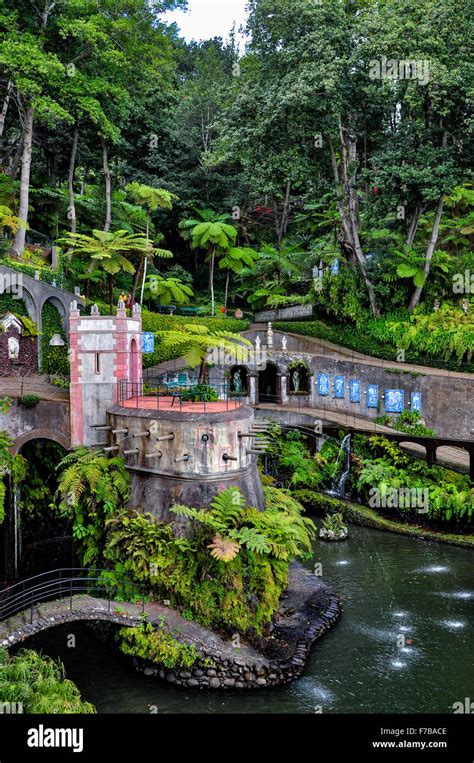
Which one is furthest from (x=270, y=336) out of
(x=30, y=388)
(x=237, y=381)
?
(x=30, y=388)

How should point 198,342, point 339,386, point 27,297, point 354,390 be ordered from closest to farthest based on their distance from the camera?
point 198,342 < point 27,297 < point 354,390 < point 339,386

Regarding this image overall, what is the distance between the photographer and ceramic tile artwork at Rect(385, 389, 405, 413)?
25.6 metres

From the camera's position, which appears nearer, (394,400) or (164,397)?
(164,397)

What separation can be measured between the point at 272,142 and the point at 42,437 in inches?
765

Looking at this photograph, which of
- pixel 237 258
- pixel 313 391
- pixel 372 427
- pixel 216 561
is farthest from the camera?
pixel 237 258

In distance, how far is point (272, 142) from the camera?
28.5m

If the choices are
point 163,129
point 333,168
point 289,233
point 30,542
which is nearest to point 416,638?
point 30,542

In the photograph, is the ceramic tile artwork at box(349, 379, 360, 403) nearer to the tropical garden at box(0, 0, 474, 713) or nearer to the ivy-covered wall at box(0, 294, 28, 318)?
the tropical garden at box(0, 0, 474, 713)

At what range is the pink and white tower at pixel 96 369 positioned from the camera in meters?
16.8

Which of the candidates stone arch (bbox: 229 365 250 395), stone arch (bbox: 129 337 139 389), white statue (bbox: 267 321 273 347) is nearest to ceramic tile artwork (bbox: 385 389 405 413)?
white statue (bbox: 267 321 273 347)

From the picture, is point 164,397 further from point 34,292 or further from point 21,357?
point 34,292

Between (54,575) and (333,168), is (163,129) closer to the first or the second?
(333,168)

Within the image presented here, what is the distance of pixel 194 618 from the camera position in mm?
13359

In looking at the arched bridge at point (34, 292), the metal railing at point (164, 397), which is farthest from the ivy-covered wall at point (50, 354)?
the metal railing at point (164, 397)
